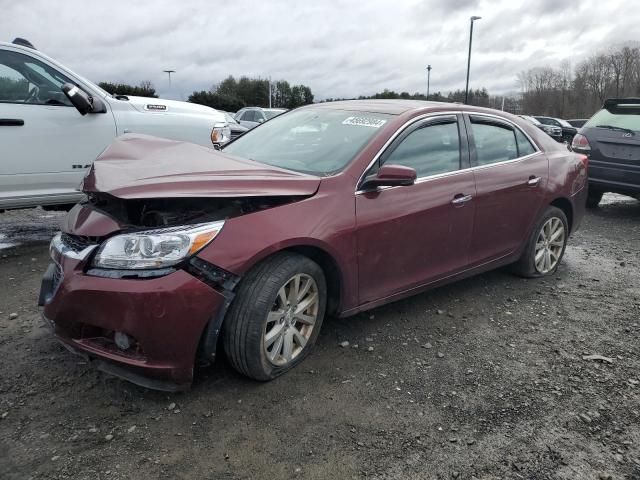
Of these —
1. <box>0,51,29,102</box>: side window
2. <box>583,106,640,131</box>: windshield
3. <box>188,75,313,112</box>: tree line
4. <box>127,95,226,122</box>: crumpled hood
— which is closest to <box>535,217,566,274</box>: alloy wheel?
<box>583,106,640,131</box>: windshield

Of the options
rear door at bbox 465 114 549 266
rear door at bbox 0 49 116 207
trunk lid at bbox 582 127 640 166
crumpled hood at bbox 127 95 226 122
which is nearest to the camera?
rear door at bbox 465 114 549 266

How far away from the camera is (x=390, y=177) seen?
3.12m

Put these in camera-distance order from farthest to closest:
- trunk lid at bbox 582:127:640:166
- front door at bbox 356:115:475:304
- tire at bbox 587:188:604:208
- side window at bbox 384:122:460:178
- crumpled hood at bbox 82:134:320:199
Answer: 1. tire at bbox 587:188:604:208
2. trunk lid at bbox 582:127:640:166
3. side window at bbox 384:122:460:178
4. front door at bbox 356:115:475:304
5. crumpled hood at bbox 82:134:320:199

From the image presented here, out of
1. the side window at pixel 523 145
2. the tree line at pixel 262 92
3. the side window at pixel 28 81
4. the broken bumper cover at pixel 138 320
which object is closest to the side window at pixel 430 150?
the side window at pixel 523 145

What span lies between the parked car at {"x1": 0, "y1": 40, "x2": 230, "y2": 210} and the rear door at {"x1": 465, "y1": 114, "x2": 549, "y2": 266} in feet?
11.8

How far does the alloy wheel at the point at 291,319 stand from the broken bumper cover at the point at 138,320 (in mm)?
365

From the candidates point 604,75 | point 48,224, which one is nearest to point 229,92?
point 604,75

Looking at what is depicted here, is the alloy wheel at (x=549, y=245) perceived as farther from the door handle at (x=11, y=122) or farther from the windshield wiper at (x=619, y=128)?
the door handle at (x=11, y=122)

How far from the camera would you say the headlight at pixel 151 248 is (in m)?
2.49

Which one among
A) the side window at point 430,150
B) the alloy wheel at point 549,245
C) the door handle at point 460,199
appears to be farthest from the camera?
the alloy wheel at point 549,245

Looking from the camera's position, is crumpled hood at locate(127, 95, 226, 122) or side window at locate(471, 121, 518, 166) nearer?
side window at locate(471, 121, 518, 166)

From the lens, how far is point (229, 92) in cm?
6159

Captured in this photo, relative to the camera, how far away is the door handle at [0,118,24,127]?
4.75 metres

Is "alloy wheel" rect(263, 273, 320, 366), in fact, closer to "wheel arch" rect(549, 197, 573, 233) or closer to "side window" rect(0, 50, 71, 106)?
"wheel arch" rect(549, 197, 573, 233)
